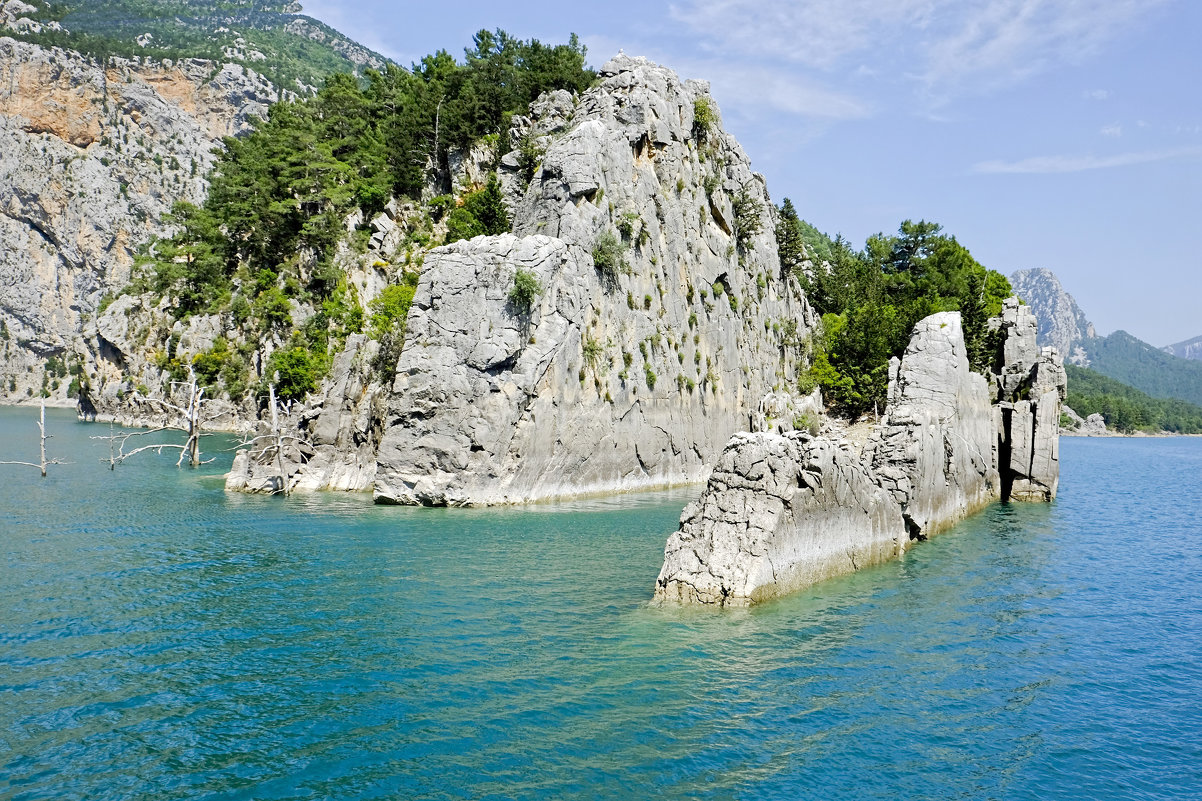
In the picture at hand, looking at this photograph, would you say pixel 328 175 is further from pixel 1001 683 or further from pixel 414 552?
pixel 1001 683

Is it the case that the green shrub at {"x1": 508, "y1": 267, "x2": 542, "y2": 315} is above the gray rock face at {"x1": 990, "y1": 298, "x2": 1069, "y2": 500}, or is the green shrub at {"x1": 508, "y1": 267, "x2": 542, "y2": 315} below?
above

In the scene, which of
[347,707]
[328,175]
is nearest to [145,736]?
[347,707]

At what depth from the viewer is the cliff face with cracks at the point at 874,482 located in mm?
20859

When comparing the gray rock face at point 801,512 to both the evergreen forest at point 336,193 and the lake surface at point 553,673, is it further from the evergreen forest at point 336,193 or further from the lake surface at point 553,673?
the evergreen forest at point 336,193

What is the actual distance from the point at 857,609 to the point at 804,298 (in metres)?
51.5

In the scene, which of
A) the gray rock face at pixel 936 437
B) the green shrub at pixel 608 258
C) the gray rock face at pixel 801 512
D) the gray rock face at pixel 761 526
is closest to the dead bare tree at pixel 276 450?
the green shrub at pixel 608 258

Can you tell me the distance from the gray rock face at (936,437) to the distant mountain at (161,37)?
493ft

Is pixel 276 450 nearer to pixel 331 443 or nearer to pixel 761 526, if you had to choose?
pixel 331 443

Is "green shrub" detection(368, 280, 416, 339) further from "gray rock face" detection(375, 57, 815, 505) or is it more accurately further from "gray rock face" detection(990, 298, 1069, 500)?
"gray rock face" detection(990, 298, 1069, 500)

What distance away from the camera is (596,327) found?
134 ft

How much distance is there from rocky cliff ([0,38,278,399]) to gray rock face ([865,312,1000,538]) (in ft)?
467

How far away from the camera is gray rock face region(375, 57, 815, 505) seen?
35688mm

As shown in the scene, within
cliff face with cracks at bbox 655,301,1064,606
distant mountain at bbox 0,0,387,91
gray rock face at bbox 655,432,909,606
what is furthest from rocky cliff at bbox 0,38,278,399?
gray rock face at bbox 655,432,909,606

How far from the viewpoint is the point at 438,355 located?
35875mm
